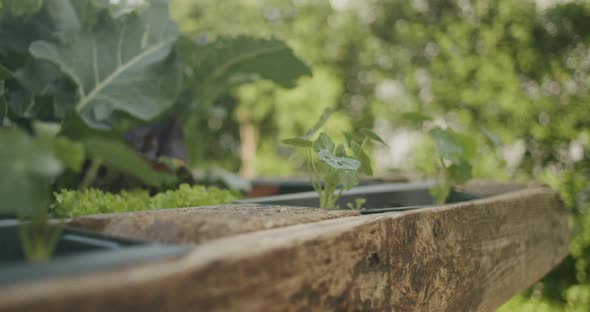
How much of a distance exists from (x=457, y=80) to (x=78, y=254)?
5.56 meters

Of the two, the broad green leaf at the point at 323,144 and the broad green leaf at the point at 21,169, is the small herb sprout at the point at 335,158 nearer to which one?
the broad green leaf at the point at 323,144

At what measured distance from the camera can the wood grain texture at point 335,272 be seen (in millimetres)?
452

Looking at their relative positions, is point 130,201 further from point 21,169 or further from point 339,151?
point 21,169

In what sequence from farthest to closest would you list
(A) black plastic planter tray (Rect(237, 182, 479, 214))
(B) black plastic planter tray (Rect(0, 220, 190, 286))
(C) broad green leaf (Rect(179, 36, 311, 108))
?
(C) broad green leaf (Rect(179, 36, 311, 108)) < (A) black plastic planter tray (Rect(237, 182, 479, 214)) < (B) black plastic planter tray (Rect(0, 220, 190, 286))

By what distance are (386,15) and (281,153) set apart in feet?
8.99

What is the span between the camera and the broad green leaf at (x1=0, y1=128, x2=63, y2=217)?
0.48 m

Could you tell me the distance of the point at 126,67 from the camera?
1.41 meters

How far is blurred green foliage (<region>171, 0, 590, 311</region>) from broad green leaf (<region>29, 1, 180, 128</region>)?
6.21 ft

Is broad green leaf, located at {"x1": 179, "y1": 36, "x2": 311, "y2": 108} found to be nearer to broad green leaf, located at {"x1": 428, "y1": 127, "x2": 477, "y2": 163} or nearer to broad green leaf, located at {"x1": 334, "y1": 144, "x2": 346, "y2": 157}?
broad green leaf, located at {"x1": 428, "y1": 127, "x2": 477, "y2": 163}

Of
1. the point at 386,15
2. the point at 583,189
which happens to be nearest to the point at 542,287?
the point at 583,189

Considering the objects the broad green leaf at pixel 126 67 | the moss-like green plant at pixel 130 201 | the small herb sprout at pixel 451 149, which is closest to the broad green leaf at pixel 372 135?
the small herb sprout at pixel 451 149

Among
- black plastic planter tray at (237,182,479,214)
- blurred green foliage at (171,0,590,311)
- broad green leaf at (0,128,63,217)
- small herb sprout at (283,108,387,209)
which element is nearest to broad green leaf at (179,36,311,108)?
black plastic planter tray at (237,182,479,214)

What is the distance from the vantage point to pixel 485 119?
17.8 ft

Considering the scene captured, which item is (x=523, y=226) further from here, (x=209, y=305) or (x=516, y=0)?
(x=516, y=0)
